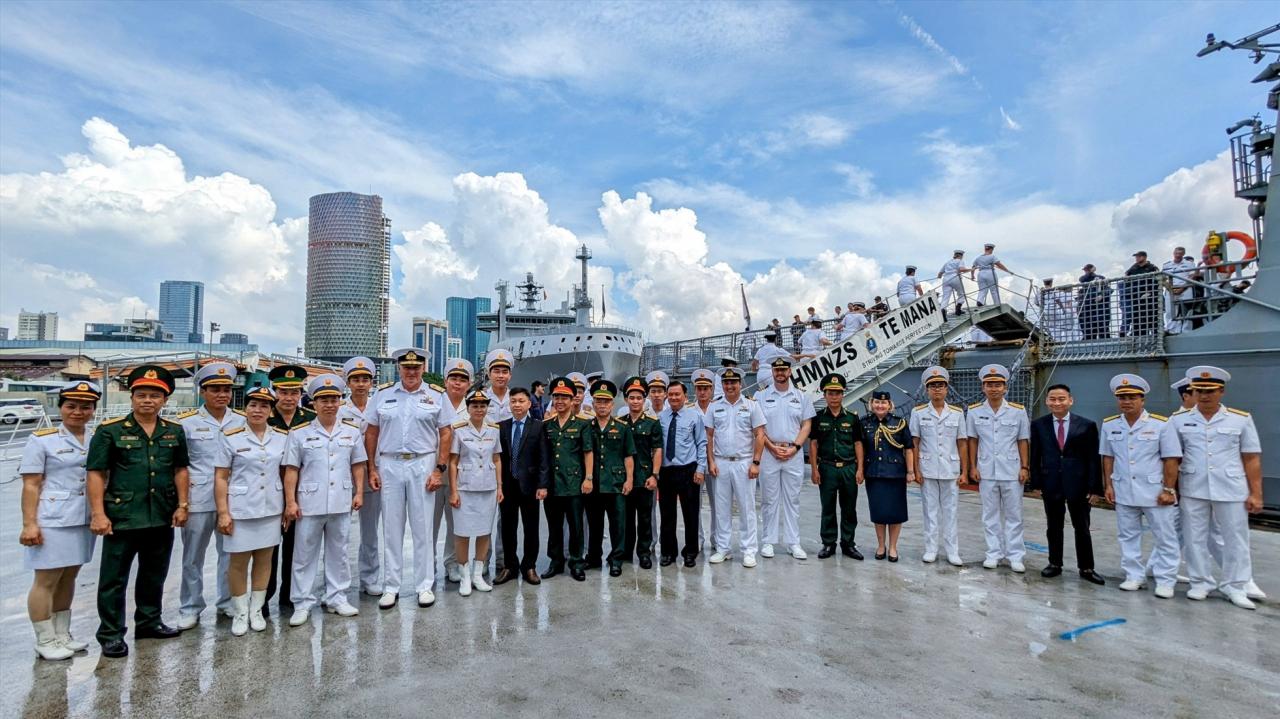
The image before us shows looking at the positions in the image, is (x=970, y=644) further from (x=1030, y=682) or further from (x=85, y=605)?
(x=85, y=605)

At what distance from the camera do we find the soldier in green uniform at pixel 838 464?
5.55 metres

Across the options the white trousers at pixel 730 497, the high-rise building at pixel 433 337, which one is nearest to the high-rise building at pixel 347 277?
the high-rise building at pixel 433 337

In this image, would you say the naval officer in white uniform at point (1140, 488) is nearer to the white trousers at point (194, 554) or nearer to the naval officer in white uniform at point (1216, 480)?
the naval officer in white uniform at point (1216, 480)

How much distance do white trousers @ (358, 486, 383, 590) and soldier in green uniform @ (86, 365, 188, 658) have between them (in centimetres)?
114

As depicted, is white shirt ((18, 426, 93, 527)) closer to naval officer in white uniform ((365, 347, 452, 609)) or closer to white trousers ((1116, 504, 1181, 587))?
naval officer in white uniform ((365, 347, 452, 609))

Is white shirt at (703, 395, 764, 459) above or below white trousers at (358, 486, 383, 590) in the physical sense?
above

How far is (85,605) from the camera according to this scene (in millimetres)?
4184

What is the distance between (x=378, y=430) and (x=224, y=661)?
160 cm

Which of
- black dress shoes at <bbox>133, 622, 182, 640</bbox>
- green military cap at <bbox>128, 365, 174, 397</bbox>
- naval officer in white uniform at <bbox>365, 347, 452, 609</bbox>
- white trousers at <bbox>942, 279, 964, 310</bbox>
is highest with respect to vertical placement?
white trousers at <bbox>942, 279, 964, 310</bbox>

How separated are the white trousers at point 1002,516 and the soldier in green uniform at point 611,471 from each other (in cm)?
294

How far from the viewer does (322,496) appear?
3.94m

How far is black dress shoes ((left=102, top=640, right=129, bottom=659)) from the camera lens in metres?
3.31

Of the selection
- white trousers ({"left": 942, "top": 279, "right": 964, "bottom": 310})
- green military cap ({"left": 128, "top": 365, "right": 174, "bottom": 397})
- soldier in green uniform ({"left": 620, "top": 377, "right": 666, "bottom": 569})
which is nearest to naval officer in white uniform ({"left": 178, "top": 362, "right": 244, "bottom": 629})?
green military cap ({"left": 128, "top": 365, "right": 174, "bottom": 397})

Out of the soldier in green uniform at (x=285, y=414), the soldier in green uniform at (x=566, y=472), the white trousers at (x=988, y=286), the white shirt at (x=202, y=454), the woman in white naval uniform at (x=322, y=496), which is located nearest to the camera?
the white shirt at (x=202, y=454)
